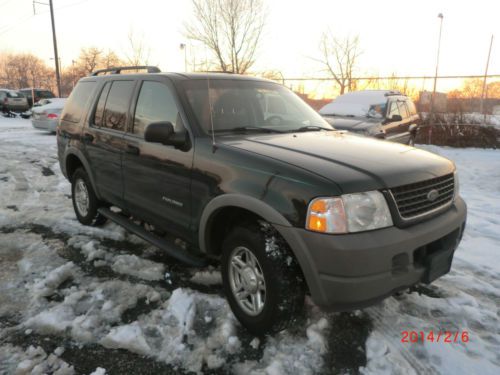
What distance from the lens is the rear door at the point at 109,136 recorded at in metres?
3.91

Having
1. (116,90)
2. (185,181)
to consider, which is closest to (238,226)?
(185,181)

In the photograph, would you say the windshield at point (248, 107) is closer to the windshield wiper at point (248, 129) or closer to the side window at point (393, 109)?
the windshield wiper at point (248, 129)

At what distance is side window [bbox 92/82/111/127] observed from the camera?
4316 mm

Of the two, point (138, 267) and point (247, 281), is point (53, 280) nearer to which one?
point (138, 267)

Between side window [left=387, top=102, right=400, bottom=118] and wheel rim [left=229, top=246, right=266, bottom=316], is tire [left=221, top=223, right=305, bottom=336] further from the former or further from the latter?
side window [left=387, top=102, right=400, bottom=118]

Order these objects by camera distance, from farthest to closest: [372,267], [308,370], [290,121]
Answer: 1. [290,121]
2. [308,370]
3. [372,267]

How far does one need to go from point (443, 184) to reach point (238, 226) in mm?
1516

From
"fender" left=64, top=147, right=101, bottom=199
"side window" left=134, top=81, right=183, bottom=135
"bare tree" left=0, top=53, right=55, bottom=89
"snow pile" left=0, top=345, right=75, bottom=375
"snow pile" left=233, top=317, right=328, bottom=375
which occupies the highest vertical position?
"bare tree" left=0, top=53, right=55, bottom=89

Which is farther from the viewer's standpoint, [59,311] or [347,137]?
[347,137]

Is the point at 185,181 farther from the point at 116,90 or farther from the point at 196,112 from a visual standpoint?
the point at 116,90

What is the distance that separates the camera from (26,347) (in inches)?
103

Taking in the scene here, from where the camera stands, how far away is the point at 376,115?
8883mm

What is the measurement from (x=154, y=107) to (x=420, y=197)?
2.38 m

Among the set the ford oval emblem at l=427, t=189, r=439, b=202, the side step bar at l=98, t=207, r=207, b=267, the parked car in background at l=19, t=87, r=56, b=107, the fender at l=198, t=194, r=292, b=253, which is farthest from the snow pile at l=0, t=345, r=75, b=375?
the parked car in background at l=19, t=87, r=56, b=107
